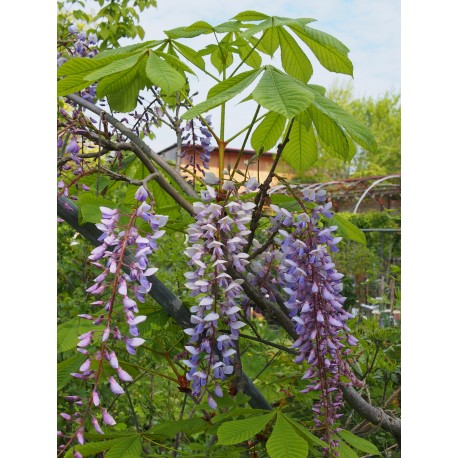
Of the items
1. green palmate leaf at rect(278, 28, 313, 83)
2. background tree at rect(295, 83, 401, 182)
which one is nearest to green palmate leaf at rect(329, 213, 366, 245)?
green palmate leaf at rect(278, 28, 313, 83)

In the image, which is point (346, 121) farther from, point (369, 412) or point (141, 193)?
point (369, 412)

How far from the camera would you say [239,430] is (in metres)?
1.13

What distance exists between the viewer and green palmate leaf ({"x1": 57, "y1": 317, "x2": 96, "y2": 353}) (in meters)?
1.29

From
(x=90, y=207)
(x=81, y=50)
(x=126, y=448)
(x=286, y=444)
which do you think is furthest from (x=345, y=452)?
(x=81, y=50)

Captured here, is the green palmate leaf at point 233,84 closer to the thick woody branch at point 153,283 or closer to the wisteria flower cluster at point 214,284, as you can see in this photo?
the wisteria flower cluster at point 214,284

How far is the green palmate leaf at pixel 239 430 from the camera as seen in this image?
110 centimetres

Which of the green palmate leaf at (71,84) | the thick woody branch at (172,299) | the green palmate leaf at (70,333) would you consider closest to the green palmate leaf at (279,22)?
the green palmate leaf at (71,84)

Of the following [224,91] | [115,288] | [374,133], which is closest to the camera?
[115,288]

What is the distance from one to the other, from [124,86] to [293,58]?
0.40 m

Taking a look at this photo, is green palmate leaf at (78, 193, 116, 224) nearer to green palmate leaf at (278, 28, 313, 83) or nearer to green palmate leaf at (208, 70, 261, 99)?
green palmate leaf at (208, 70, 261, 99)

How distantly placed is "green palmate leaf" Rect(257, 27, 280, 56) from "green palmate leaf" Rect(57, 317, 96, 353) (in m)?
0.74

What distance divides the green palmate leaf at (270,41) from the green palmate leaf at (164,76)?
0.36 metres

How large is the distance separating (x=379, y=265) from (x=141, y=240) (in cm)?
711
